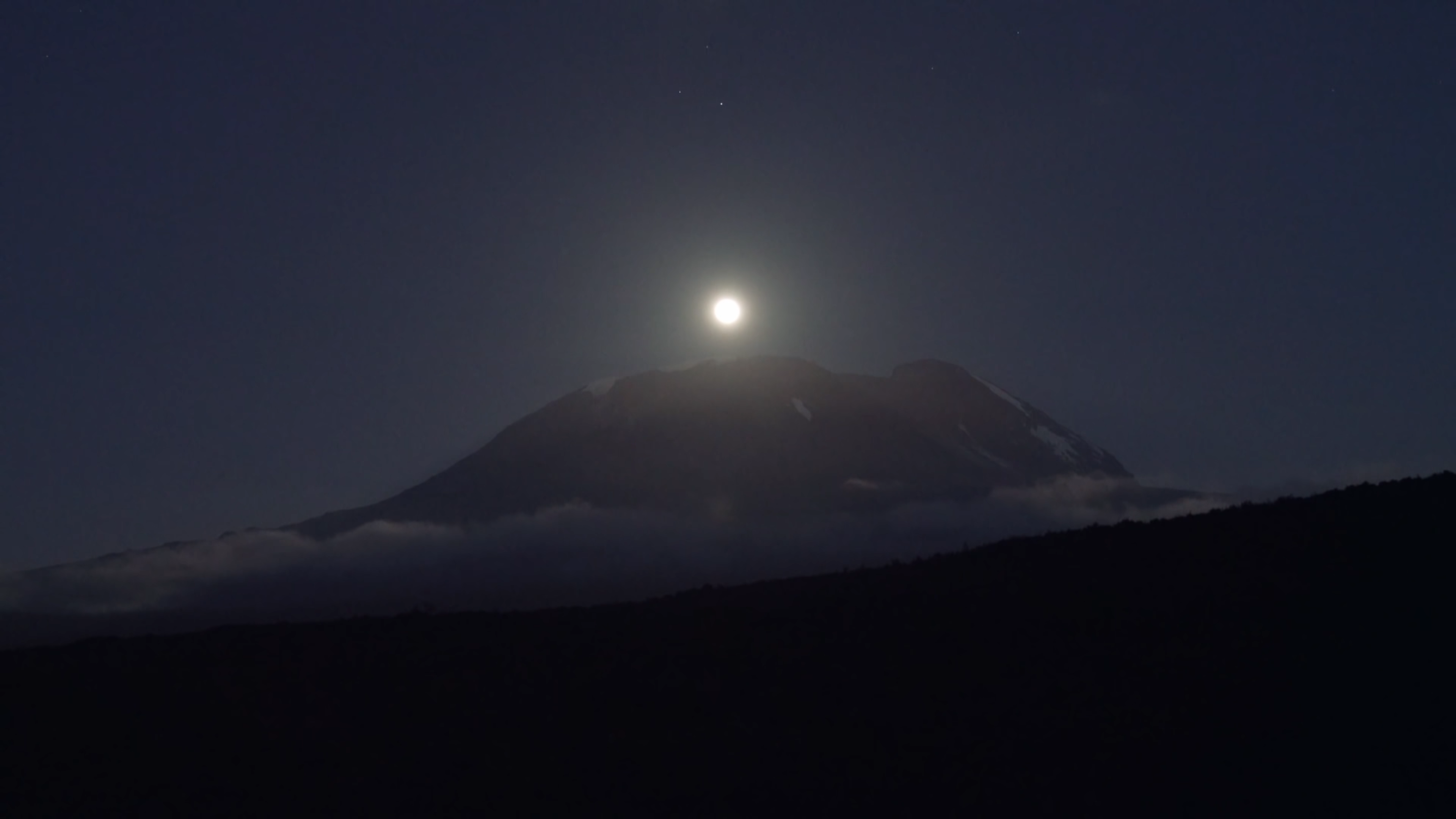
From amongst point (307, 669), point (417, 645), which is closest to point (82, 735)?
point (307, 669)

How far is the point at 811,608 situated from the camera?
1161 inches

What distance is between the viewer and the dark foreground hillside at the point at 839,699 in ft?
66.9

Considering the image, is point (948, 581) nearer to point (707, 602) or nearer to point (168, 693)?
point (707, 602)

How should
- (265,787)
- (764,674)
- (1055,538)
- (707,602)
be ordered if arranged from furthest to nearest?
(1055,538), (707,602), (764,674), (265,787)

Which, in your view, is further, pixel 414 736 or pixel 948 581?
pixel 948 581

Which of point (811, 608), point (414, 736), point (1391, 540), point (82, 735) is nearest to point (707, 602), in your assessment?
point (811, 608)

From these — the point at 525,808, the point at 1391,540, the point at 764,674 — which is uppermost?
the point at 1391,540

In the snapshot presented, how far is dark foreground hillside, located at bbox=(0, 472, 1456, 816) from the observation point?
2041 centimetres

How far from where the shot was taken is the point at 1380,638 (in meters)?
23.8

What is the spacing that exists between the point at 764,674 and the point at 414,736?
746cm

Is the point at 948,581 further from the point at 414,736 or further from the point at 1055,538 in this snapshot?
the point at 414,736

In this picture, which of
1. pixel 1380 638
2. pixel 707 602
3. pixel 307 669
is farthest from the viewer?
pixel 707 602

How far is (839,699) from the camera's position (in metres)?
24.0

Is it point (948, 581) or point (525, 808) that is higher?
point (948, 581)
